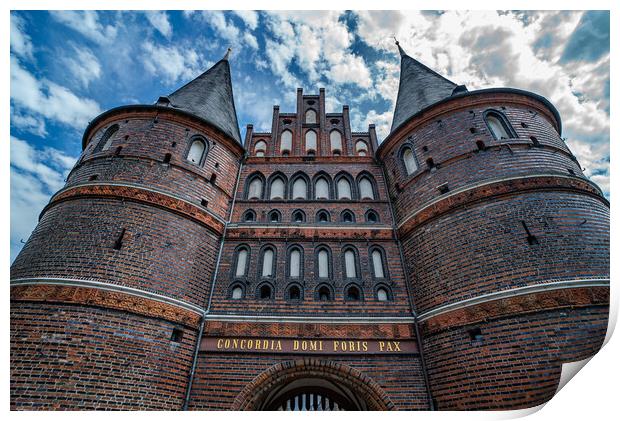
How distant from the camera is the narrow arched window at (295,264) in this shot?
8.93 m

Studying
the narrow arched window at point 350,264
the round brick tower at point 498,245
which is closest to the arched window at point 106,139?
the narrow arched window at point 350,264

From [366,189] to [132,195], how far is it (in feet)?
24.7

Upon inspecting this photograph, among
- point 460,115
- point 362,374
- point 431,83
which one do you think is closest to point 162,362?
point 362,374

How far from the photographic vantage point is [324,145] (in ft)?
40.3

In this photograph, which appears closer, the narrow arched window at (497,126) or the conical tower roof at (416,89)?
the narrow arched window at (497,126)

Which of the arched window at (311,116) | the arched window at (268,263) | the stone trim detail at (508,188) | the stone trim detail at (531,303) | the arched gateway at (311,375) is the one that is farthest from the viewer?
the arched window at (311,116)

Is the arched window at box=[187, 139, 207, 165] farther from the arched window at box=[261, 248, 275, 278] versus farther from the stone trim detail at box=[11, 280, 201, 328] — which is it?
the stone trim detail at box=[11, 280, 201, 328]

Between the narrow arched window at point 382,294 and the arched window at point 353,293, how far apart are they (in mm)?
546

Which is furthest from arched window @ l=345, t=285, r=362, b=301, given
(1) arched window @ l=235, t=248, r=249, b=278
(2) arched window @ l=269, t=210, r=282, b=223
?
(2) arched window @ l=269, t=210, r=282, b=223

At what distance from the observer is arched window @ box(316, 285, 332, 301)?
8469 mm

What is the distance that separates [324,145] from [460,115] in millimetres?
4983

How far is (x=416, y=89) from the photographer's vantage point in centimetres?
1199

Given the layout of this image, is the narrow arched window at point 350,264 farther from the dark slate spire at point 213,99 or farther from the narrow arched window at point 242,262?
the dark slate spire at point 213,99

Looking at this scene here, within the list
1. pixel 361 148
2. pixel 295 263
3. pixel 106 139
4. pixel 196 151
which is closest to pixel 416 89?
pixel 361 148
